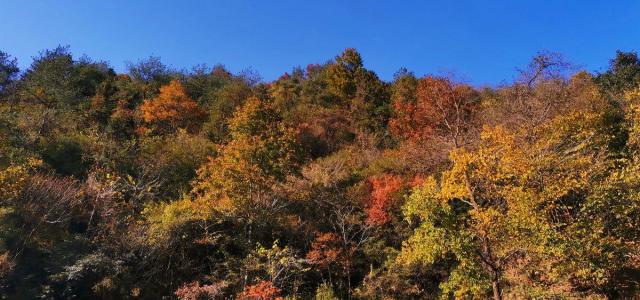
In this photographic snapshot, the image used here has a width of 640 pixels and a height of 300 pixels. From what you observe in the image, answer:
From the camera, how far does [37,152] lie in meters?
22.0

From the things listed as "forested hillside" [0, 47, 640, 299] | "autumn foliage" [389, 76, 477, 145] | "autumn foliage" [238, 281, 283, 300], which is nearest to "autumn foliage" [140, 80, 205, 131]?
"forested hillside" [0, 47, 640, 299]

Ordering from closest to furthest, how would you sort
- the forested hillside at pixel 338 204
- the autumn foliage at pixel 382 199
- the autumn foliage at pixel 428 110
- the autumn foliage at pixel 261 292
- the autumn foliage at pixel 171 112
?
the forested hillside at pixel 338 204, the autumn foliage at pixel 261 292, the autumn foliage at pixel 382 199, the autumn foliage at pixel 428 110, the autumn foliage at pixel 171 112

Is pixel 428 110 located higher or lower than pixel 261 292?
higher

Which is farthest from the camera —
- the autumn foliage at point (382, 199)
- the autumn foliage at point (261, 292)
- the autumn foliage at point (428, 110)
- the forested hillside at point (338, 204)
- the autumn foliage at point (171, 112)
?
the autumn foliage at point (171, 112)

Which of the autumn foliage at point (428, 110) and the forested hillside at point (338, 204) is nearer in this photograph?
the forested hillside at point (338, 204)

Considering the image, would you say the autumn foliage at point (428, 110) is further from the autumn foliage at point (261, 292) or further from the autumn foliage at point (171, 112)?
the autumn foliage at point (261, 292)

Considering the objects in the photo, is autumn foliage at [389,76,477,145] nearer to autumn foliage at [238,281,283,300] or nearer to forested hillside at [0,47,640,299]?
forested hillside at [0,47,640,299]

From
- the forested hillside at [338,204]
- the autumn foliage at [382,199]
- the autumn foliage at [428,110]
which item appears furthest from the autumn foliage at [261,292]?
the autumn foliage at [428,110]

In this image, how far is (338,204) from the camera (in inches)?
835

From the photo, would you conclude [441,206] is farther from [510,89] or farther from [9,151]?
[9,151]

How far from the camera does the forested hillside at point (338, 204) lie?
41.8 ft

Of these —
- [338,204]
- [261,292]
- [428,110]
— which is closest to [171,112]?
[338,204]

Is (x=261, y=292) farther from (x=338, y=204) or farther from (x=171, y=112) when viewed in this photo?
(x=171, y=112)

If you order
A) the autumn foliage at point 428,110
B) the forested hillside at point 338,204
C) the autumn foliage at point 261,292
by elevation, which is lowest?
the autumn foliage at point 261,292
